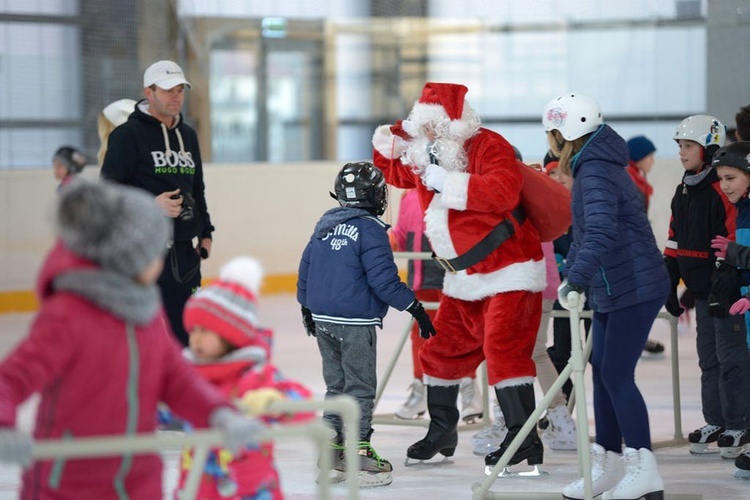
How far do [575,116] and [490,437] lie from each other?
169 centimetres

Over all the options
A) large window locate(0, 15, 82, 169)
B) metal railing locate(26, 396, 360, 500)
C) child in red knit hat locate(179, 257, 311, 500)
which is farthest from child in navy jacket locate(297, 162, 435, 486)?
large window locate(0, 15, 82, 169)

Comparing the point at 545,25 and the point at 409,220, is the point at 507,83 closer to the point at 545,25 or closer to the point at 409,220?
the point at 545,25

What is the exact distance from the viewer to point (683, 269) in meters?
5.38

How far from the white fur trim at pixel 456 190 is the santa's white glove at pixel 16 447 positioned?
2756mm

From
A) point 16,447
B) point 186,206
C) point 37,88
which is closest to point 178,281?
Result: point 186,206

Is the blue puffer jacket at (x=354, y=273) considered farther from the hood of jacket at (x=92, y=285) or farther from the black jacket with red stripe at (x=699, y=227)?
the hood of jacket at (x=92, y=285)

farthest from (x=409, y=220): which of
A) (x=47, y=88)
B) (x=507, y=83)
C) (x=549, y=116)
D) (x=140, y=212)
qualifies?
(x=507, y=83)

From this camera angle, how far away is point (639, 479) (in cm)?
429

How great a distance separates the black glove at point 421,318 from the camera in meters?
4.86

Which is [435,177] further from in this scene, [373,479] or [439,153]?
[373,479]

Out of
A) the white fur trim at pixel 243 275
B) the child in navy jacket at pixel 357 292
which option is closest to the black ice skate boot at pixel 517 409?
the child in navy jacket at pixel 357 292

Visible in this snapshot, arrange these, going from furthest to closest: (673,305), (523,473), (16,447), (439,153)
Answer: (673,305) → (523,473) → (439,153) → (16,447)

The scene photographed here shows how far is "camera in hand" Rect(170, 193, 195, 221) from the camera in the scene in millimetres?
5789

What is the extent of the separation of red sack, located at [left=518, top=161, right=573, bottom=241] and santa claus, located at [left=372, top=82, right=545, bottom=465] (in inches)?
2.0
